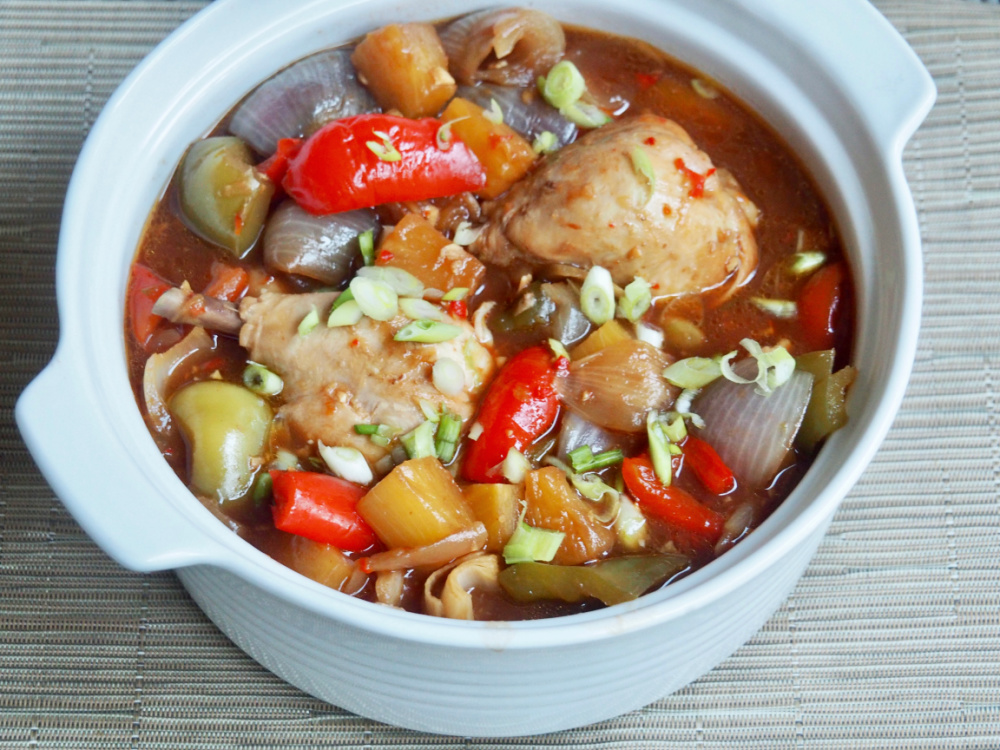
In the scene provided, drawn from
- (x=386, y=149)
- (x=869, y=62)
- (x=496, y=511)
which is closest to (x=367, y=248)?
(x=386, y=149)

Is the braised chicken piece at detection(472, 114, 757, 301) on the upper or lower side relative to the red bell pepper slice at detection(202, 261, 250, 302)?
upper

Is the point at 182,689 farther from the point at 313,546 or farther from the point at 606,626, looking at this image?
the point at 606,626

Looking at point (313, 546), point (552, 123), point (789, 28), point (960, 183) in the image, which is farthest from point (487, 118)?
point (960, 183)

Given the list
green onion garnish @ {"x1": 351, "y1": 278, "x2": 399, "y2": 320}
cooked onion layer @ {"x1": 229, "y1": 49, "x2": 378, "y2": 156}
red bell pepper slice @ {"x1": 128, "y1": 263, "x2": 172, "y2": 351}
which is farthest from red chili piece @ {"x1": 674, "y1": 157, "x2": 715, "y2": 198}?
red bell pepper slice @ {"x1": 128, "y1": 263, "x2": 172, "y2": 351}

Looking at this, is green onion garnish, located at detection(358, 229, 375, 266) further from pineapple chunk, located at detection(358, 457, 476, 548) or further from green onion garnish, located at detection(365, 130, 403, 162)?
pineapple chunk, located at detection(358, 457, 476, 548)

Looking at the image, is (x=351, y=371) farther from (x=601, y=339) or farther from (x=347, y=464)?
(x=601, y=339)
